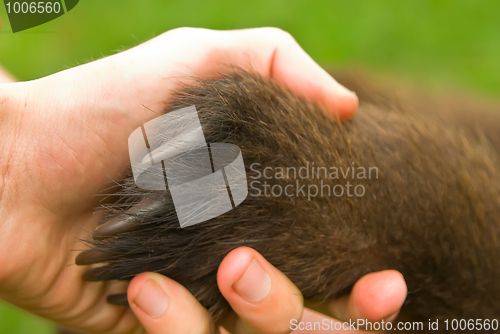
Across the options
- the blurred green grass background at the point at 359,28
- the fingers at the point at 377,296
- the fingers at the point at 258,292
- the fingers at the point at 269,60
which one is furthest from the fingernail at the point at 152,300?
the blurred green grass background at the point at 359,28

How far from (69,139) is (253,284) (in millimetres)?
693

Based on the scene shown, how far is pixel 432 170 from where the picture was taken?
928 millimetres

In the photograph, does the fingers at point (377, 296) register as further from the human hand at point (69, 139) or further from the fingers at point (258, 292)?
the human hand at point (69, 139)

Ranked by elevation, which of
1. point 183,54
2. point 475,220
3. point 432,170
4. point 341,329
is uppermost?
point 183,54

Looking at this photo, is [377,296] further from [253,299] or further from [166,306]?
[166,306]

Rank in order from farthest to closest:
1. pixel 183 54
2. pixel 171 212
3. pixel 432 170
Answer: pixel 183 54 → pixel 432 170 → pixel 171 212

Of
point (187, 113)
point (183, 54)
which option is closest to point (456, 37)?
point (183, 54)

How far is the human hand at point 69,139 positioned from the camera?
3.40ft

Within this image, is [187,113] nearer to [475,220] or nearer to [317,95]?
[317,95]

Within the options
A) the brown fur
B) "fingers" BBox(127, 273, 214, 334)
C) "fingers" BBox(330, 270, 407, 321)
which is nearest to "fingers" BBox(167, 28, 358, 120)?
the brown fur

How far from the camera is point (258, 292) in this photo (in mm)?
913

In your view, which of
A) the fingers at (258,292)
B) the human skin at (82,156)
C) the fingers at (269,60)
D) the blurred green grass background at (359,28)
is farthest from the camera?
the blurred green grass background at (359,28)

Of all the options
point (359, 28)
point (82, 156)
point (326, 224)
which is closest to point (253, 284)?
point (326, 224)

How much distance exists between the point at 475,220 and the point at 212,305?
2.39 feet
